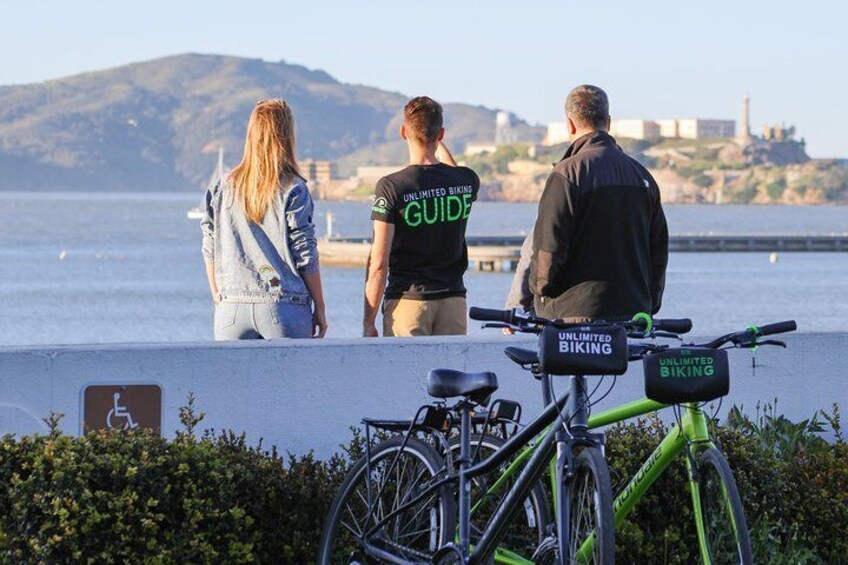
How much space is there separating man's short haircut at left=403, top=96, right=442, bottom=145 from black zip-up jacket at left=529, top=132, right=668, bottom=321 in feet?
3.33

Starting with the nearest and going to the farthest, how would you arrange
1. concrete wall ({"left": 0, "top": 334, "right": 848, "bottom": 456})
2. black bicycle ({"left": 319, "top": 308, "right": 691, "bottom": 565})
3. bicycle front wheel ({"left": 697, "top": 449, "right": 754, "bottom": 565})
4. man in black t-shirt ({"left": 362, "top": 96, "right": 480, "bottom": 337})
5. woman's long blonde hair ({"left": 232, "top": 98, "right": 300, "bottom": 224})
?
bicycle front wheel ({"left": 697, "top": 449, "right": 754, "bottom": 565}), black bicycle ({"left": 319, "top": 308, "right": 691, "bottom": 565}), concrete wall ({"left": 0, "top": 334, "right": 848, "bottom": 456}), woman's long blonde hair ({"left": 232, "top": 98, "right": 300, "bottom": 224}), man in black t-shirt ({"left": 362, "top": 96, "right": 480, "bottom": 337})

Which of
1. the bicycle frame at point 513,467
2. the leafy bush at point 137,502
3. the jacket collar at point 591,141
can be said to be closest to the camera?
the bicycle frame at point 513,467

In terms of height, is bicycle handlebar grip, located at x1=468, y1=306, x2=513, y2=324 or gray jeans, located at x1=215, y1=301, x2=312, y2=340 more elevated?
bicycle handlebar grip, located at x1=468, y1=306, x2=513, y2=324

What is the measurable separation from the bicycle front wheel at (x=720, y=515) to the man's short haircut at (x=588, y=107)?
223 cm

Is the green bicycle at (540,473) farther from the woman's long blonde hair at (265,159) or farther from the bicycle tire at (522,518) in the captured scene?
the woman's long blonde hair at (265,159)

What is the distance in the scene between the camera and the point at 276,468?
20.1ft

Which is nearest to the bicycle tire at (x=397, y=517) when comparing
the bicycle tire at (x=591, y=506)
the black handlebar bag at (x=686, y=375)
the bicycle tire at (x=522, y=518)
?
the bicycle tire at (x=522, y=518)

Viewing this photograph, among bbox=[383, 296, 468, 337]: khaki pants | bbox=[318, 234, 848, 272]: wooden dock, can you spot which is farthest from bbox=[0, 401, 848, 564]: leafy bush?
bbox=[318, 234, 848, 272]: wooden dock

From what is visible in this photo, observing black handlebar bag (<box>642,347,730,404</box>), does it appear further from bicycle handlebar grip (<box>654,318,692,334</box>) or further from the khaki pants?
the khaki pants

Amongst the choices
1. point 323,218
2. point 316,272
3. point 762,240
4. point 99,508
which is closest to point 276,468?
point 99,508

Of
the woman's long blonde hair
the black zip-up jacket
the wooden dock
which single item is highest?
the woman's long blonde hair

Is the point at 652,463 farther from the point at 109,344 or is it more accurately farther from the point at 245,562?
the point at 109,344

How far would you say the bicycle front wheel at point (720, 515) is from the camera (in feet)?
15.1

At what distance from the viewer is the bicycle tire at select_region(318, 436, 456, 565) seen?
5.47m
